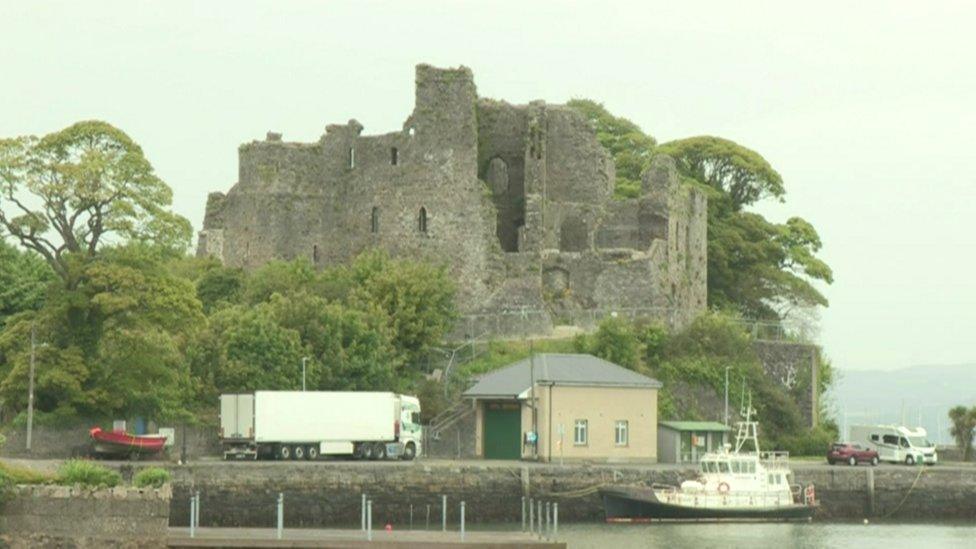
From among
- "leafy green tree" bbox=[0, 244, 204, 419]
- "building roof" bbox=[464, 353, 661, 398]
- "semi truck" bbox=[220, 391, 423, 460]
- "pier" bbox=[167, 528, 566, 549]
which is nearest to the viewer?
"pier" bbox=[167, 528, 566, 549]

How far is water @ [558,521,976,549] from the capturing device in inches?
2153

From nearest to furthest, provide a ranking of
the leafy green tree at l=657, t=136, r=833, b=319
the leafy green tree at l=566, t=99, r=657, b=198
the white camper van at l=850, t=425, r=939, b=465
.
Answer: the white camper van at l=850, t=425, r=939, b=465, the leafy green tree at l=657, t=136, r=833, b=319, the leafy green tree at l=566, t=99, r=657, b=198

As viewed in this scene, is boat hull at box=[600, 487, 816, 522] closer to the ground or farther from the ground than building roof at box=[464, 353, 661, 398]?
closer to the ground

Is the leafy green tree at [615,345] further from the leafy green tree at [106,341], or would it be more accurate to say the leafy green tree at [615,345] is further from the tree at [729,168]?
the tree at [729,168]

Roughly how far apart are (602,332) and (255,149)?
1949 centimetres

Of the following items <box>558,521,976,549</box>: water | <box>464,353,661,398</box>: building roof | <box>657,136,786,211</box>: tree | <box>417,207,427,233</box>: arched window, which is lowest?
<box>558,521,976,549</box>: water

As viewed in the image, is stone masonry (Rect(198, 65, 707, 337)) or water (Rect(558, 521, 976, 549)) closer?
water (Rect(558, 521, 976, 549))

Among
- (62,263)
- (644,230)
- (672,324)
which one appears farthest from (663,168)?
(62,263)

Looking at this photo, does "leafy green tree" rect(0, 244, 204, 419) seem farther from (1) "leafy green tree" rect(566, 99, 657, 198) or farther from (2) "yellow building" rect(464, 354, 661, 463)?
(1) "leafy green tree" rect(566, 99, 657, 198)

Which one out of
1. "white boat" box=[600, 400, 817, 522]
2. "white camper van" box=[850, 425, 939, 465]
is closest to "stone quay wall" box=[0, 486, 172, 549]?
"white boat" box=[600, 400, 817, 522]

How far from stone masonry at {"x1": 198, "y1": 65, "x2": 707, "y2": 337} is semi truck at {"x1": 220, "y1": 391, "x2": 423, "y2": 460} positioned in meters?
15.2

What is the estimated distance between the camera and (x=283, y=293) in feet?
260

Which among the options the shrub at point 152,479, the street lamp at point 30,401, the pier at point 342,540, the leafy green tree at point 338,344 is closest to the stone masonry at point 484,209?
the leafy green tree at point 338,344

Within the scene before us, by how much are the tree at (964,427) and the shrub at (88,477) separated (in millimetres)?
45823
